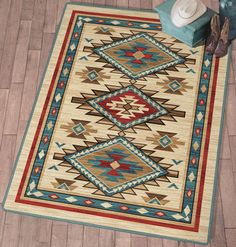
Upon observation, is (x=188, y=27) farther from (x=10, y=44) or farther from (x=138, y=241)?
(x=138, y=241)

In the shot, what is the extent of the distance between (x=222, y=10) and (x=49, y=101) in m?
1.34

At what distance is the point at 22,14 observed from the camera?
3.66 meters

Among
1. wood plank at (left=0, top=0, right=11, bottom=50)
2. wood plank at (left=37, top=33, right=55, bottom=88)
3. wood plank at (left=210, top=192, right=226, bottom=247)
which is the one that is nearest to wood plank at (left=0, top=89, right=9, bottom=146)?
wood plank at (left=37, top=33, right=55, bottom=88)

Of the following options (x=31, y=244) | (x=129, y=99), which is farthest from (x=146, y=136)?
(x=31, y=244)

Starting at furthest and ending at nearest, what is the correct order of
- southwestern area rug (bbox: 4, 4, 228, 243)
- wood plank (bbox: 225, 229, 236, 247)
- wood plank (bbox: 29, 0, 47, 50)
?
wood plank (bbox: 29, 0, 47, 50) < southwestern area rug (bbox: 4, 4, 228, 243) < wood plank (bbox: 225, 229, 236, 247)

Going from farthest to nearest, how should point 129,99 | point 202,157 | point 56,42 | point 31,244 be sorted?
1. point 56,42
2. point 129,99
3. point 202,157
4. point 31,244

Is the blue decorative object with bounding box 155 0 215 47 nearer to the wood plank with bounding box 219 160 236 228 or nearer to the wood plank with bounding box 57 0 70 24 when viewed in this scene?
the wood plank with bounding box 57 0 70 24

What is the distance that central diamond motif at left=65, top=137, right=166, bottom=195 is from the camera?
285 cm

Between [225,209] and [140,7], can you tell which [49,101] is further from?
[225,209]

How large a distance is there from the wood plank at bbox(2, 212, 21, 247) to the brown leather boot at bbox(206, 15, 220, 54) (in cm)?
171

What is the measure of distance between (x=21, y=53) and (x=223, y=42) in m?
1.46

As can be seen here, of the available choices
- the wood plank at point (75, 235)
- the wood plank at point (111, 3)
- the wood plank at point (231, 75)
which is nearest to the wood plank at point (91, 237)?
the wood plank at point (75, 235)

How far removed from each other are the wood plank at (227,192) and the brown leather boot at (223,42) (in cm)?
83

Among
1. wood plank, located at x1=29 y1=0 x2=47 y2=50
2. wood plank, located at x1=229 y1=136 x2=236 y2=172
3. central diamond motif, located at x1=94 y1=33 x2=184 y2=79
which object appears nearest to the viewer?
wood plank, located at x1=229 y1=136 x2=236 y2=172
